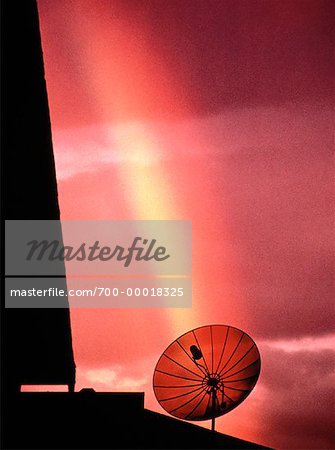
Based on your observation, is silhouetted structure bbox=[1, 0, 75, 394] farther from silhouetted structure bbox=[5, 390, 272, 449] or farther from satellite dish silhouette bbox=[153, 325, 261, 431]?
satellite dish silhouette bbox=[153, 325, 261, 431]

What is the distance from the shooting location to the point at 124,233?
50.9ft

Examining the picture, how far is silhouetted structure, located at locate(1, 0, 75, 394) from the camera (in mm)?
7812

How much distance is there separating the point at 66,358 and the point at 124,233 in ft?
15.1

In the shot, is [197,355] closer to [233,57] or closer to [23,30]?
[23,30]

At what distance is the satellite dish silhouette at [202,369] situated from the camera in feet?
34.3

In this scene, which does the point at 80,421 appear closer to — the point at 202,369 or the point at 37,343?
the point at 37,343

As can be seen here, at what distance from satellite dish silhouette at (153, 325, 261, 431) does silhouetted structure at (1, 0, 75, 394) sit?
2378 millimetres

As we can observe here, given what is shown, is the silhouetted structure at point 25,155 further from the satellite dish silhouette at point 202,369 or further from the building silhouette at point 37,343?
the satellite dish silhouette at point 202,369

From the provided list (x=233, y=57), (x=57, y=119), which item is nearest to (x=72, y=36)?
(x=57, y=119)

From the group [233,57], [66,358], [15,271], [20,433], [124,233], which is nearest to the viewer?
[20,433]

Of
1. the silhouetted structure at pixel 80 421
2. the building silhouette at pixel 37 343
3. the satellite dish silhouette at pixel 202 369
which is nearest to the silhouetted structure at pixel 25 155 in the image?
the building silhouette at pixel 37 343

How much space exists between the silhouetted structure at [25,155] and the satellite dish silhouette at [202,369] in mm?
2378

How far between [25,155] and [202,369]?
205 inches

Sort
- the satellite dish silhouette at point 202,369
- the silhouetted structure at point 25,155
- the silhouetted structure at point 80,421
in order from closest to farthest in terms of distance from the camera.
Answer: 1. the silhouetted structure at point 80,421
2. the silhouetted structure at point 25,155
3. the satellite dish silhouette at point 202,369
